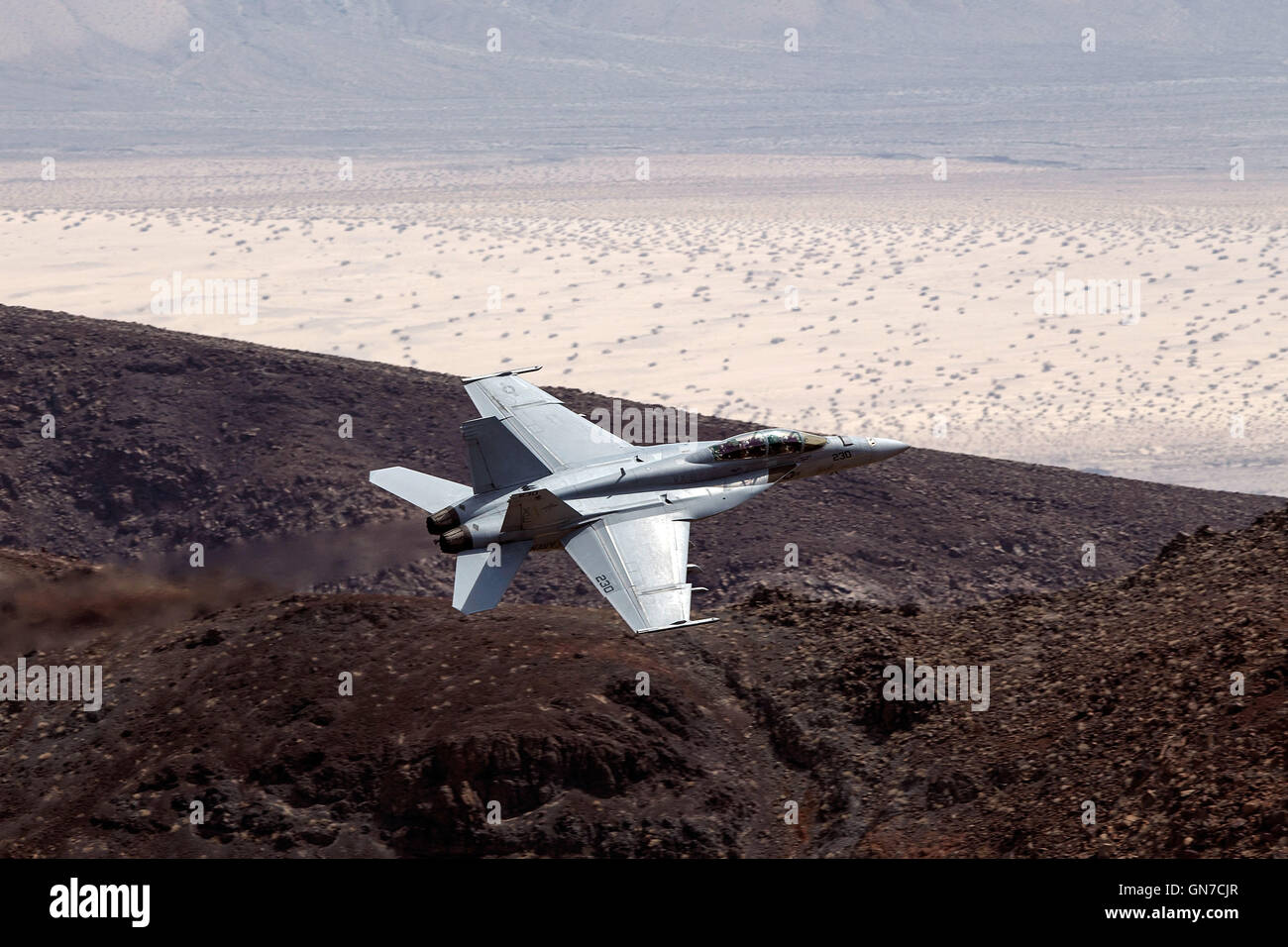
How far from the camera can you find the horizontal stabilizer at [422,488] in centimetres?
3606

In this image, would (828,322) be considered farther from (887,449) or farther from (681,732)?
(681,732)

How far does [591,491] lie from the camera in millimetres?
36250

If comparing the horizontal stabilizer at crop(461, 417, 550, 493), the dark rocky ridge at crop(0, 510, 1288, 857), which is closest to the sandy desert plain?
the horizontal stabilizer at crop(461, 417, 550, 493)

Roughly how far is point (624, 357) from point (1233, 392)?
59.4 meters

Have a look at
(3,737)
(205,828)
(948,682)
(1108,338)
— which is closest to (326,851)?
(205,828)

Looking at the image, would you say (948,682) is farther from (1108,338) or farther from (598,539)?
(1108,338)

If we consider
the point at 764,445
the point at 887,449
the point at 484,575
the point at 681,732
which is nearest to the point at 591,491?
the point at 484,575

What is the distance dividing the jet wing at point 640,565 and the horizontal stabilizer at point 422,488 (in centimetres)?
312

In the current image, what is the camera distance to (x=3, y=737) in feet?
110

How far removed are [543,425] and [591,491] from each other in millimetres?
4167

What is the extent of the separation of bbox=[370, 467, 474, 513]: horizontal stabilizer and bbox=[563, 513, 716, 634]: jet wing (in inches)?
123

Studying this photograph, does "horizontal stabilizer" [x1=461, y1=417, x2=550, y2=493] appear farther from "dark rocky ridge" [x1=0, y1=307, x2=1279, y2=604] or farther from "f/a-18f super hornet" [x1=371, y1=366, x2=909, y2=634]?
"dark rocky ridge" [x1=0, y1=307, x2=1279, y2=604]

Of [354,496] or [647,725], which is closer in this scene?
[647,725]

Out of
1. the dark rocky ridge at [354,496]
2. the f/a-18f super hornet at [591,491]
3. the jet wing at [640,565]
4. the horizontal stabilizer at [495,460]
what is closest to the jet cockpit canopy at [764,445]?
the f/a-18f super hornet at [591,491]
